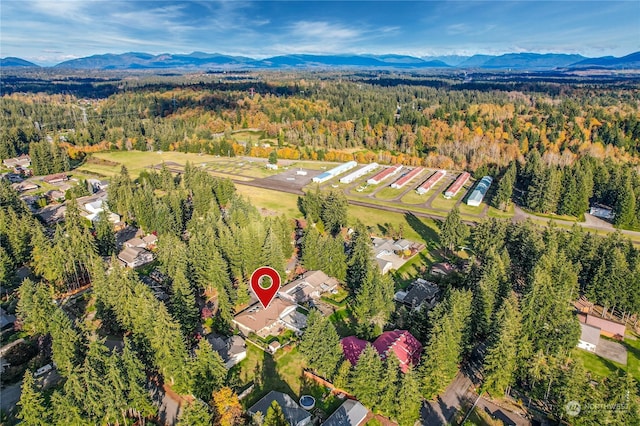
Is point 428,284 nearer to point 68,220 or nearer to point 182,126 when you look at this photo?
point 68,220

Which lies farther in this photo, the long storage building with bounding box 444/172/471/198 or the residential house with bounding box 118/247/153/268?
the long storage building with bounding box 444/172/471/198

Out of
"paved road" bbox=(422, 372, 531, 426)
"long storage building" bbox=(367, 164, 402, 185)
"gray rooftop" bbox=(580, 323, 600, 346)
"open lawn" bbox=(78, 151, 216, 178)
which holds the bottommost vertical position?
"paved road" bbox=(422, 372, 531, 426)

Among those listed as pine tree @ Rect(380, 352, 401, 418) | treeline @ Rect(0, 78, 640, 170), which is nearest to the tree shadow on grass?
pine tree @ Rect(380, 352, 401, 418)

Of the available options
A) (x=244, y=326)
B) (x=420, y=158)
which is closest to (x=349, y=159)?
(x=420, y=158)

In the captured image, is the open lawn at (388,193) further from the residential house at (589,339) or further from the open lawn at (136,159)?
the open lawn at (136,159)

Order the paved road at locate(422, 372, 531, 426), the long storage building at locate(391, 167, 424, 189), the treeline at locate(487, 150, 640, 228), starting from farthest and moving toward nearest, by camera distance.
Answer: the long storage building at locate(391, 167, 424, 189), the treeline at locate(487, 150, 640, 228), the paved road at locate(422, 372, 531, 426)

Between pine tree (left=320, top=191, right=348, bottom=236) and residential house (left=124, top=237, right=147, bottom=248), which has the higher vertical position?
pine tree (left=320, top=191, right=348, bottom=236)

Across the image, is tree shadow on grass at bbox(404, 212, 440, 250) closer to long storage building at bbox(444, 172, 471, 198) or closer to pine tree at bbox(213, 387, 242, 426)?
long storage building at bbox(444, 172, 471, 198)

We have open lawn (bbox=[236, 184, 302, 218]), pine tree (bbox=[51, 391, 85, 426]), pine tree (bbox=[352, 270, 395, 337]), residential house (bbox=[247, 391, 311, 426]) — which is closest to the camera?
pine tree (bbox=[51, 391, 85, 426])
